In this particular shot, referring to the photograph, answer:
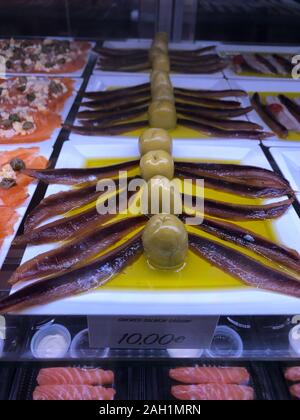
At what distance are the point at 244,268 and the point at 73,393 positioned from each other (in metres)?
0.51

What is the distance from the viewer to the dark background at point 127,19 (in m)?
1.97

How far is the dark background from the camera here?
1.97m

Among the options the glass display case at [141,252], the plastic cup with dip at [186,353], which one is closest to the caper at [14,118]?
the glass display case at [141,252]

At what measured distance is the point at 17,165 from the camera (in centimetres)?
130

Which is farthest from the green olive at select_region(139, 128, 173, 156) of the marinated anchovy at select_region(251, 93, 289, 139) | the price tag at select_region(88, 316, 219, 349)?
the price tag at select_region(88, 316, 219, 349)

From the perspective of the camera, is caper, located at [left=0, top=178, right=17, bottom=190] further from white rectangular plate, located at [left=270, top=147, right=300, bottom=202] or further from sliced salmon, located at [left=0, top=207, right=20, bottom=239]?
white rectangular plate, located at [left=270, top=147, right=300, bottom=202]

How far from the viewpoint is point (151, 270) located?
0.97 metres

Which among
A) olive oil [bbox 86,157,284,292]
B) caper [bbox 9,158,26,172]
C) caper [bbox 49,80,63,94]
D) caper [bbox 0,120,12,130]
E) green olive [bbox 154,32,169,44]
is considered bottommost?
olive oil [bbox 86,157,284,292]

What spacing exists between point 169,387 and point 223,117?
1.13 m

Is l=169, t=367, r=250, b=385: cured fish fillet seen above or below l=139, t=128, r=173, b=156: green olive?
below

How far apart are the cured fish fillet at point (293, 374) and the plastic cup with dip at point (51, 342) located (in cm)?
54

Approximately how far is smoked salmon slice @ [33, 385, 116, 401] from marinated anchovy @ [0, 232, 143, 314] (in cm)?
26

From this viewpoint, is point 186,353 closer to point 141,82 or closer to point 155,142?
point 155,142
